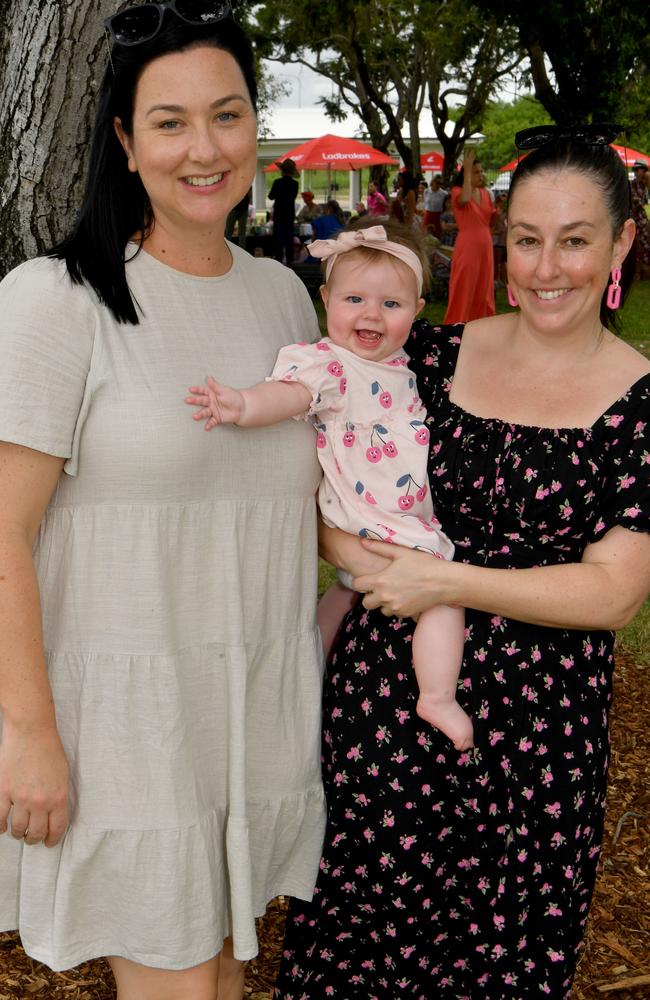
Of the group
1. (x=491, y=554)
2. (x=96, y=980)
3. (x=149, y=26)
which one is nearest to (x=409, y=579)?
(x=491, y=554)

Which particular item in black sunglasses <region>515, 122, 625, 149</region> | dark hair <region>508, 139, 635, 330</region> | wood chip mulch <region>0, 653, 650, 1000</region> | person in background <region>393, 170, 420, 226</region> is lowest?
wood chip mulch <region>0, 653, 650, 1000</region>

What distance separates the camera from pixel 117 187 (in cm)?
222

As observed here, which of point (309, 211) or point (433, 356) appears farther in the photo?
point (309, 211)

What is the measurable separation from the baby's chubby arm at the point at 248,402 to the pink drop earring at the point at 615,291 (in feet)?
2.64

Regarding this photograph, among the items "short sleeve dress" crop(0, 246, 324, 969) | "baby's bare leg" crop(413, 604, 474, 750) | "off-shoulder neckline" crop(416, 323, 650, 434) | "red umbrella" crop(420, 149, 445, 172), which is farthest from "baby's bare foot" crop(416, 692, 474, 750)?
"red umbrella" crop(420, 149, 445, 172)

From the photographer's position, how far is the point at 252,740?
238 cm

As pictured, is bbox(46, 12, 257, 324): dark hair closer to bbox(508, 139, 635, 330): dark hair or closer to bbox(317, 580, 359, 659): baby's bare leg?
bbox(508, 139, 635, 330): dark hair

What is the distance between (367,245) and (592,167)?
561mm

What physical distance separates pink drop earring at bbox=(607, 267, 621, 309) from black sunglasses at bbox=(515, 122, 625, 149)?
30 cm

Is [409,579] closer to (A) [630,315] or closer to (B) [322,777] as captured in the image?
(B) [322,777]

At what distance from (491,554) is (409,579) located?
227mm

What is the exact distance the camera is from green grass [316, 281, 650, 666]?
595 centimetres

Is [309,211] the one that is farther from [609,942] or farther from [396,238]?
[396,238]

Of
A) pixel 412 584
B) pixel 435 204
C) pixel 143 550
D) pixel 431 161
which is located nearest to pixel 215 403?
pixel 143 550
